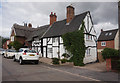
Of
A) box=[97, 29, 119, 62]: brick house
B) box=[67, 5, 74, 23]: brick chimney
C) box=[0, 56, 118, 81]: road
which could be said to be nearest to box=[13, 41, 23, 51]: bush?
box=[67, 5, 74, 23]: brick chimney

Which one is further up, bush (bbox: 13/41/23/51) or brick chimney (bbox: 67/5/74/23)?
brick chimney (bbox: 67/5/74/23)

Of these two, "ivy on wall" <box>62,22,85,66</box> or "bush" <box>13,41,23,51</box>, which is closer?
"ivy on wall" <box>62,22,85,66</box>

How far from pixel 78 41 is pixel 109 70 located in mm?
4890

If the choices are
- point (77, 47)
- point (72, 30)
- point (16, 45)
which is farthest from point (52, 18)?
point (16, 45)

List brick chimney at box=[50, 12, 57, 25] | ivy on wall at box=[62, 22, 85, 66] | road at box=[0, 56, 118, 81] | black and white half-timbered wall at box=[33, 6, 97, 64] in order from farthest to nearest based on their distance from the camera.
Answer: brick chimney at box=[50, 12, 57, 25]
black and white half-timbered wall at box=[33, 6, 97, 64]
ivy on wall at box=[62, 22, 85, 66]
road at box=[0, 56, 118, 81]

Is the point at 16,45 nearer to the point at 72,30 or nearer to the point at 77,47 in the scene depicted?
the point at 72,30

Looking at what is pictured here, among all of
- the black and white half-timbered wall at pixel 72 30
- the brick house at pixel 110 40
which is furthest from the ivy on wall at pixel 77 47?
the brick house at pixel 110 40

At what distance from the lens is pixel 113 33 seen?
29.0 metres

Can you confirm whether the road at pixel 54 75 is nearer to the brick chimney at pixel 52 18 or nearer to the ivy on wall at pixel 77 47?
the ivy on wall at pixel 77 47

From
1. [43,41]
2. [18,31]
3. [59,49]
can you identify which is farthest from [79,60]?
[18,31]

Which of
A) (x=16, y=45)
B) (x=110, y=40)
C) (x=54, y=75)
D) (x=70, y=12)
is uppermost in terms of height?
(x=70, y=12)

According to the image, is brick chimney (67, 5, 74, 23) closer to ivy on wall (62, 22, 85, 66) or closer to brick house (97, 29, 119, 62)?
ivy on wall (62, 22, 85, 66)

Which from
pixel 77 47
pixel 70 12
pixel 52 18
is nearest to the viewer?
pixel 77 47

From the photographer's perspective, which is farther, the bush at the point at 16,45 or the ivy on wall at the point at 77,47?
the bush at the point at 16,45
